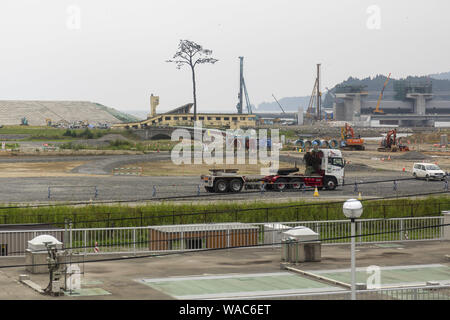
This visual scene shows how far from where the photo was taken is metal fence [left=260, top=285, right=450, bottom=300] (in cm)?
2067

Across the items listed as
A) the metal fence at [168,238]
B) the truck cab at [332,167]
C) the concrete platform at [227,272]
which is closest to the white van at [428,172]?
the truck cab at [332,167]

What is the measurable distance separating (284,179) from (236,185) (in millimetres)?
4059

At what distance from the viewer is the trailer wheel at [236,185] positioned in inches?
2238

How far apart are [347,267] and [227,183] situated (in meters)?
28.7

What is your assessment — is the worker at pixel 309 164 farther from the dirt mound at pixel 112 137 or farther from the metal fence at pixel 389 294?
the dirt mound at pixel 112 137

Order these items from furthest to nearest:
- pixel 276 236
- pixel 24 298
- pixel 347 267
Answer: pixel 276 236 → pixel 347 267 → pixel 24 298

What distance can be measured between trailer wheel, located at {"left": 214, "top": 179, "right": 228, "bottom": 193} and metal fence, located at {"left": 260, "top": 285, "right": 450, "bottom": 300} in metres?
34.0

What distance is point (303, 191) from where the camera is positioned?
5694cm

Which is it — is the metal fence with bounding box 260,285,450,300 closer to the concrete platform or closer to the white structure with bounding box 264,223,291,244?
the concrete platform

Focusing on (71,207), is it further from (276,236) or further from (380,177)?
(380,177)

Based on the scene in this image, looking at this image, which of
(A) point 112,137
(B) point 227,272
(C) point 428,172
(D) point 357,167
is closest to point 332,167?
(C) point 428,172

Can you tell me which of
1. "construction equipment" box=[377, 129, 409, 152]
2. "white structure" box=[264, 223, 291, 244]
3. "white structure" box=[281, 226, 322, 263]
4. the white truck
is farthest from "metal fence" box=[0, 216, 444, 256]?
"construction equipment" box=[377, 129, 409, 152]
